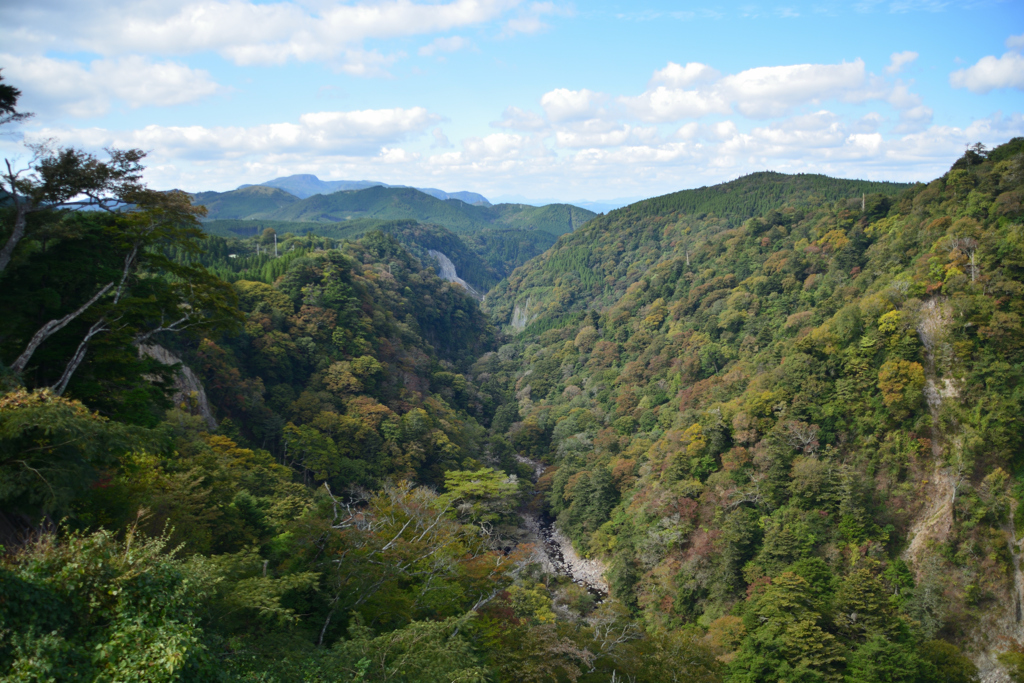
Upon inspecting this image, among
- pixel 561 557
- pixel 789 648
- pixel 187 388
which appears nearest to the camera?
pixel 789 648

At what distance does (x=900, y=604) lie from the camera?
25.4 m

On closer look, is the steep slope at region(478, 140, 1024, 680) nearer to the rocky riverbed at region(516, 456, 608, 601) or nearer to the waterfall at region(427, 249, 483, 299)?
the rocky riverbed at region(516, 456, 608, 601)

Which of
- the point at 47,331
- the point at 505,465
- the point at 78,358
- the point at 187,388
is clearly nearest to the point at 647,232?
the point at 505,465

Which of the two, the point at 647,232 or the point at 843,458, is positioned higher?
the point at 647,232

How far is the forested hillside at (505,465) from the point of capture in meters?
9.62

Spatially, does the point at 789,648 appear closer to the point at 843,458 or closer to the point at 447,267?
the point at 843,458

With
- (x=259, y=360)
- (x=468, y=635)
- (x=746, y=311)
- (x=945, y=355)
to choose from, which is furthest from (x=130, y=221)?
(x=746, y=311)

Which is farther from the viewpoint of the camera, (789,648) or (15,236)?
(789,648)

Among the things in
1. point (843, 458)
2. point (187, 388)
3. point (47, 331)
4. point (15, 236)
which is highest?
point (15, 236)

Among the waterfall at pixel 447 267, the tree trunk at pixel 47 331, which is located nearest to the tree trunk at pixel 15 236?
the tree trunk at pixel 47 331

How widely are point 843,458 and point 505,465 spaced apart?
27.7 meters

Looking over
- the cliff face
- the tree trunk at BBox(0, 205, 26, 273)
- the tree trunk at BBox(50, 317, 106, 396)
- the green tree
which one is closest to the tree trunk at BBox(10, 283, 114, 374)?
the tree trunk at BBox(50, 317, 106, 396)

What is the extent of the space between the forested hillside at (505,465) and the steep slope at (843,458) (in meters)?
0.17

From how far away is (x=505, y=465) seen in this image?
49.7 meters
